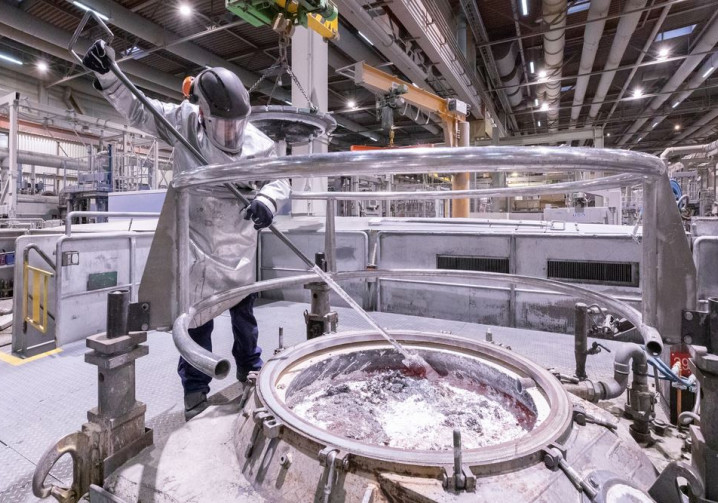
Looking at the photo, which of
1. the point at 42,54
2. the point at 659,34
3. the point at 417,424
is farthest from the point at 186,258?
the point at 42,54

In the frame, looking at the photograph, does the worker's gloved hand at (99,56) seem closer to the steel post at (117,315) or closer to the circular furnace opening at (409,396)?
the steel post at (117,315)

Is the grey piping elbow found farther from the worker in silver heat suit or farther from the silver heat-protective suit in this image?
the silver heat-protective suit

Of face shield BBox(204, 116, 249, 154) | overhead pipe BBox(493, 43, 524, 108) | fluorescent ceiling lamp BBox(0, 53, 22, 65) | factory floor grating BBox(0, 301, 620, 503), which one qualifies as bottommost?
factory floor grating BBox(0, 301, 620, 503)

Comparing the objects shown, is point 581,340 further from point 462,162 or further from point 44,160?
point 44,160

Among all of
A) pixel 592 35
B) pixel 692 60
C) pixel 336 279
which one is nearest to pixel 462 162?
pixel 336 279

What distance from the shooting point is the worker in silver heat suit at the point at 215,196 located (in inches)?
52.7

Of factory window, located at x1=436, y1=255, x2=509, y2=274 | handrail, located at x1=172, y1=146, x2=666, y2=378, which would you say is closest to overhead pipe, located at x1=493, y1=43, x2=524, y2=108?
factory window, located at x1=436, y1=255, x2=509, y2=274

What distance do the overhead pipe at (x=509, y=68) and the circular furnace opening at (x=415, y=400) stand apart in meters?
6.55

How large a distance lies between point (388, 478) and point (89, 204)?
10.5 m

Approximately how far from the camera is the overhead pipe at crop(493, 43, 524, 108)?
254 inches

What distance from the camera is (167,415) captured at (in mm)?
1735

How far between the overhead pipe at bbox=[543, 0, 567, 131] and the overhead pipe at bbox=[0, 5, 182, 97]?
267 inches

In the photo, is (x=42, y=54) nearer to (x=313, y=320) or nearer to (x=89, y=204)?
(x=89, y=204)

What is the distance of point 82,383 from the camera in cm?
215
